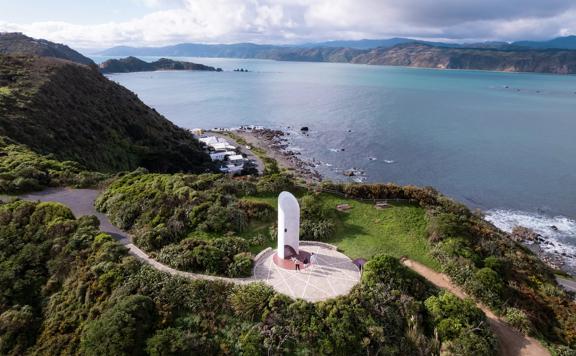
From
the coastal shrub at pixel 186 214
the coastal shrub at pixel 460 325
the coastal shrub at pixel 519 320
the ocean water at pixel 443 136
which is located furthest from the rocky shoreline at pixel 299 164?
the coastal shrub at pixel 186 214

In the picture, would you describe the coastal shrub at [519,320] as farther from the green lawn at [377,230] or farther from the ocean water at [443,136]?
the ocean water at [443,136]

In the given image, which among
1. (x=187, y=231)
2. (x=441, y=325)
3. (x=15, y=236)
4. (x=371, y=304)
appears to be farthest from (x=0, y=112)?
(x=441, y=325)

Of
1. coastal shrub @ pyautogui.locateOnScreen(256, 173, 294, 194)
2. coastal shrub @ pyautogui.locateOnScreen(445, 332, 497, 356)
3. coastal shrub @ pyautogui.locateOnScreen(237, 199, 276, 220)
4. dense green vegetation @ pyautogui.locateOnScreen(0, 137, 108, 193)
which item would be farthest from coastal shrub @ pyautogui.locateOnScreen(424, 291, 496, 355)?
dense green vegetation @ pyautogui.locateOnScreen(0, 137, 108, 193)

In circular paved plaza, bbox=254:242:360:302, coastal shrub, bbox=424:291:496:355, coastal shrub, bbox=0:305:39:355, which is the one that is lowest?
coastal shrub, bbox=0:305:39:355

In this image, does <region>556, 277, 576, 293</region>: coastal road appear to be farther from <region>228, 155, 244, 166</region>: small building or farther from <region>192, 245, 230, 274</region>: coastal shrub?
<region>228, 155, 244, 166</region>: small building

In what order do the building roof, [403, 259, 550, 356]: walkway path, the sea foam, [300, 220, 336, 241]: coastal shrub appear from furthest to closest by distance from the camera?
the building roof, the sea foam, [300, 220, 336, 241]: coastal shrub, [403, 259, 550, 356]: walkway path

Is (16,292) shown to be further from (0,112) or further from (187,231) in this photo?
(0,112)
